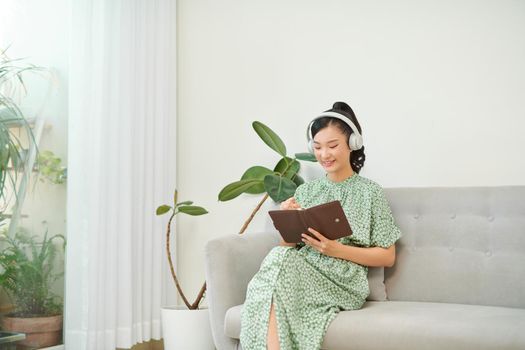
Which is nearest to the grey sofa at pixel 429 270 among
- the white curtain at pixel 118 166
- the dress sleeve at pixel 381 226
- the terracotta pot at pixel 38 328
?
the dress sleeve at pixel 381 226

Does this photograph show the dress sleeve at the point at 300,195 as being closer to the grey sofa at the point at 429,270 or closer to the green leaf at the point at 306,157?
the grey sofa at the point at 429,270

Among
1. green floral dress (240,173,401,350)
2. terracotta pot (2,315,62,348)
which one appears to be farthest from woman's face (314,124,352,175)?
terracotta pot (2,315,62,348)

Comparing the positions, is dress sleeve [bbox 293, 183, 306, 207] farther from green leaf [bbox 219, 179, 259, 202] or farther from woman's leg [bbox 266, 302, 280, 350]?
woman's leg [bbox 266, 302, 280, 350]

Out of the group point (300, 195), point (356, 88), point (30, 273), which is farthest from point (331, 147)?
point (30, 273)

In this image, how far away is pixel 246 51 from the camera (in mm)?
3604

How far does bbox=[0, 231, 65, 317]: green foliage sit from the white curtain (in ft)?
0.30

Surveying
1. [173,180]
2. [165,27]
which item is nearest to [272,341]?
[173,180]

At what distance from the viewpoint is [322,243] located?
91.5 inches

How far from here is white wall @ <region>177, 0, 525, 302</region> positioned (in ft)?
9.26

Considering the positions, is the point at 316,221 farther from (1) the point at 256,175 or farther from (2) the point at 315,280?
(1) the point at 256,175

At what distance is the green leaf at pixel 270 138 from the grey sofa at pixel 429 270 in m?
0.61

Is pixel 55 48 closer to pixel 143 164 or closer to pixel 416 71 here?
pixel 143 164

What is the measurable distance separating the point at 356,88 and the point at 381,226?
95 cm

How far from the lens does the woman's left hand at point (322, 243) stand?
2322 millimetres
